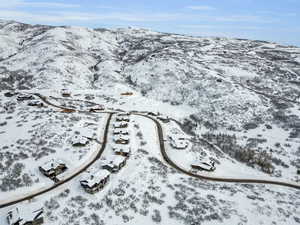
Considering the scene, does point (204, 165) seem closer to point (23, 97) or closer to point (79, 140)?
point (79, 140)

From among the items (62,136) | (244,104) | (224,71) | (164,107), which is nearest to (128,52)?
(224,71)

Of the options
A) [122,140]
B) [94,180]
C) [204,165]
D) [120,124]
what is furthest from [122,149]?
[204,165]

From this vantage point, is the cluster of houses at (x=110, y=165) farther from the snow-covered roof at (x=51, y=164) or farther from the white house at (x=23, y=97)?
the white house at (x=23, y=97)

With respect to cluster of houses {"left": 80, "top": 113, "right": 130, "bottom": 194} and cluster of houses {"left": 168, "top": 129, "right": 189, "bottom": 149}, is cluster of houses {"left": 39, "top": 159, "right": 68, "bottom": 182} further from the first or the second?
cluster of houses {"left": 168, "top": 129, "right": 189, "bottom": 149}

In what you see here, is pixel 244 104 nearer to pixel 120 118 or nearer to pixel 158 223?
pixel 120 118

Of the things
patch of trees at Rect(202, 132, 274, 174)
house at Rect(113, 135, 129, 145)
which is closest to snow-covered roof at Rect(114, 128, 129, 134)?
house at Rect(113, 135, 129, 145)
